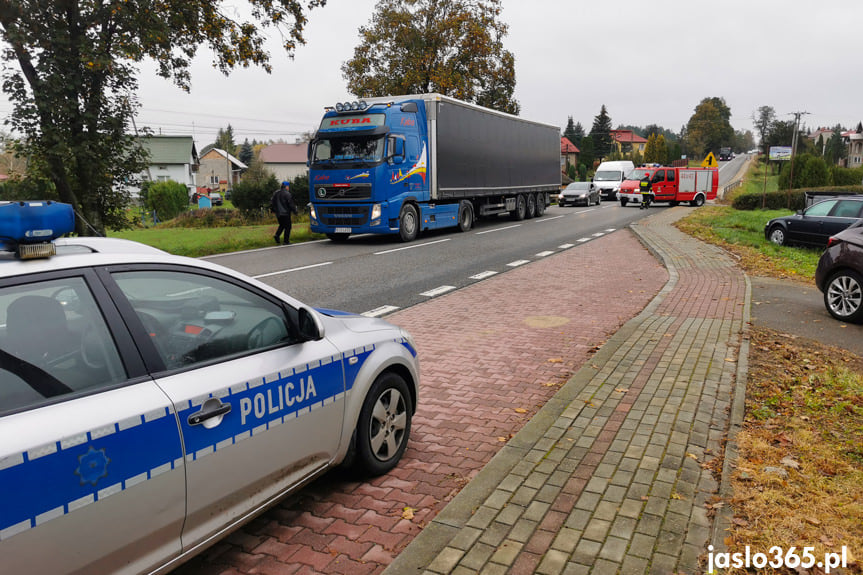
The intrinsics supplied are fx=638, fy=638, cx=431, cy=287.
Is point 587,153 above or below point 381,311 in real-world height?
above

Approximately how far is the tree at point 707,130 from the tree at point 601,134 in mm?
28580

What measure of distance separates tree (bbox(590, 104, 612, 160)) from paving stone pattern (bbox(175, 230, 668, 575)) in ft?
378

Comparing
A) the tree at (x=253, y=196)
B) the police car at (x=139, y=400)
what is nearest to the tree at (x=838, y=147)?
the tree at (x=253, y=196)

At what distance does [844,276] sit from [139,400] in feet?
30.2

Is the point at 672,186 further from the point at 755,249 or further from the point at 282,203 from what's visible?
the point at 282,203

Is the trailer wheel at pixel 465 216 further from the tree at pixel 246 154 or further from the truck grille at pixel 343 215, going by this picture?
the tree at pixel 246 154

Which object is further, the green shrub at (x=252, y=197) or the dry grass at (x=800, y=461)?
the green shrub at (x=252, y=197)

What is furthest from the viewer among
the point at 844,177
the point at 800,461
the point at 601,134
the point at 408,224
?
the point at 601,134

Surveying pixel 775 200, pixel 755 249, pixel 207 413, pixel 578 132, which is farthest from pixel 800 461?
pixel 578 132

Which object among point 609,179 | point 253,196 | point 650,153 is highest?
point 650,153

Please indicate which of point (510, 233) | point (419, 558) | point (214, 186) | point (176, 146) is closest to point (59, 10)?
point (510, 233)

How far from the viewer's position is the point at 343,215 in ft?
58.3

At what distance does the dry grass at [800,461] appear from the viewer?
3.16 meters

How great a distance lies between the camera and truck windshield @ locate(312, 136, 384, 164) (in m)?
17.2
